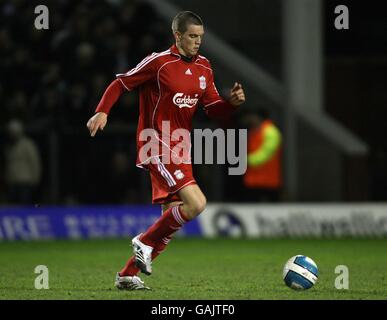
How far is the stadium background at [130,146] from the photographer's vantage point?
51.9ft

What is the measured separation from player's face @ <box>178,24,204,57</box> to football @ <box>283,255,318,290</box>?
5.85ft

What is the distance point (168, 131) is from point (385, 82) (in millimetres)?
13079

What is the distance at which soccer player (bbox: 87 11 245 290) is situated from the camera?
8.79 meters

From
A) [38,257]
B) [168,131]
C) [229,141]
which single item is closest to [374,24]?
[229,141]

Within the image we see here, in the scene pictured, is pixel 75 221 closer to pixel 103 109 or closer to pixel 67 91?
pixel 67 91

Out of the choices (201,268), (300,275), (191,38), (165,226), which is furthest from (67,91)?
(300,275)

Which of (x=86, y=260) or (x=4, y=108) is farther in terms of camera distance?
(x=4, y=108)

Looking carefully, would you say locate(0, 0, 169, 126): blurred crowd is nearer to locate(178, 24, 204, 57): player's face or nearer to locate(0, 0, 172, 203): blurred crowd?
locate(0, 0, 172, 203): blurred crowd

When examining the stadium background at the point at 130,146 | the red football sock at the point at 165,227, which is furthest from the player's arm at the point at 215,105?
the stadium background at the point at 130,146

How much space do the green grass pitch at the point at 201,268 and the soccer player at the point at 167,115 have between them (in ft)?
1.31

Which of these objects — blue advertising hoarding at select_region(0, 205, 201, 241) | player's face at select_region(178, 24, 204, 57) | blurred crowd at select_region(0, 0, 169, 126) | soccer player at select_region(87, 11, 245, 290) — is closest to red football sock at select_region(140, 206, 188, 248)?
soccer player at select_region(87, 11, 245, 290)

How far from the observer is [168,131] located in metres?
8.92

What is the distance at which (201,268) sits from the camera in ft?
→ 37.1
